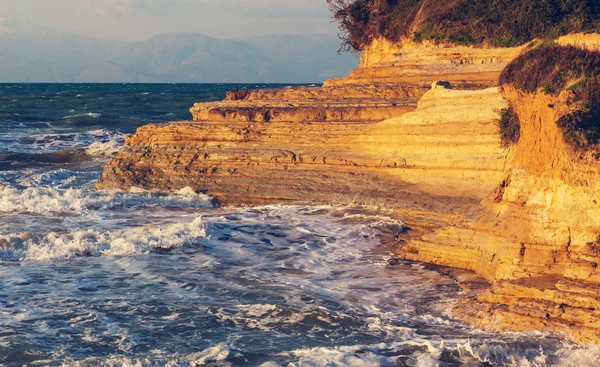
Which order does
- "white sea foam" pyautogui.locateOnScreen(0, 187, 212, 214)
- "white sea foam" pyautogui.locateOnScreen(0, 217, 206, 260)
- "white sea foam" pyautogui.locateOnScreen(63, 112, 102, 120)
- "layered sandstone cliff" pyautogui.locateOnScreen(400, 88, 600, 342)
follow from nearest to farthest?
"layered sandstone cliff" pyautogui.locateOnScreen(400, 88, 600, 342) → "white sea foam" pyautogui.locateOnScreen(0, 217, 206, 260) → "white sea foam" pyautogui.locateOnScreen(0, 187, 212, 214) → "white sea foam" pyautogui.locateOnScreen(63, 112, 102, 120)

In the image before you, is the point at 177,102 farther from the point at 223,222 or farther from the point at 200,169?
the point at 223,222

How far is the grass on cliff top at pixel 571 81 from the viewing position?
8555 millimetres

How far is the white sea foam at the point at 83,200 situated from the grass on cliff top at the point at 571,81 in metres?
8.67

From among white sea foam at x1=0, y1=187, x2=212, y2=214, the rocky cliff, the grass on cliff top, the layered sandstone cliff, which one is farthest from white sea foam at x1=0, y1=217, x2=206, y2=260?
the grass on cliff top

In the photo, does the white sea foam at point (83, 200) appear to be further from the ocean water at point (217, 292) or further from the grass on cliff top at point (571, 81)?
the grass on cliff top at point (571, 81)

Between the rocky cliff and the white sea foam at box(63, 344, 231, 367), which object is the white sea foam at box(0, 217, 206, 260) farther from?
the white sea foam at box(63, 344, 231, 367)

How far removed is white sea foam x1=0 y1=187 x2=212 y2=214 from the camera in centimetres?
1627

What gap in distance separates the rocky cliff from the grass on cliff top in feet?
0.45

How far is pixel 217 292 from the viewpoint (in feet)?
32.8

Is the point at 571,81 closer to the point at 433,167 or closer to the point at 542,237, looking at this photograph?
the point at 542,237

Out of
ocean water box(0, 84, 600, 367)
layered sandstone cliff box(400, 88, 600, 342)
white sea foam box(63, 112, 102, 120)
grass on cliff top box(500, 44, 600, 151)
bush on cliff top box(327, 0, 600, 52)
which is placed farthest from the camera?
white sea foam box(63, 112, 102, 120)

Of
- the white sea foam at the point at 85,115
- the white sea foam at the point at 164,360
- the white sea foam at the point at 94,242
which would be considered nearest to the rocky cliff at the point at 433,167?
the white sea foam at the point at 164,360

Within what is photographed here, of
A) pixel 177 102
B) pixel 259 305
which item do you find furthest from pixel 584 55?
pixel 177 102

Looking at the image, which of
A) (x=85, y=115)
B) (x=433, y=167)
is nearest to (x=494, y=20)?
(x=433, y=167)
